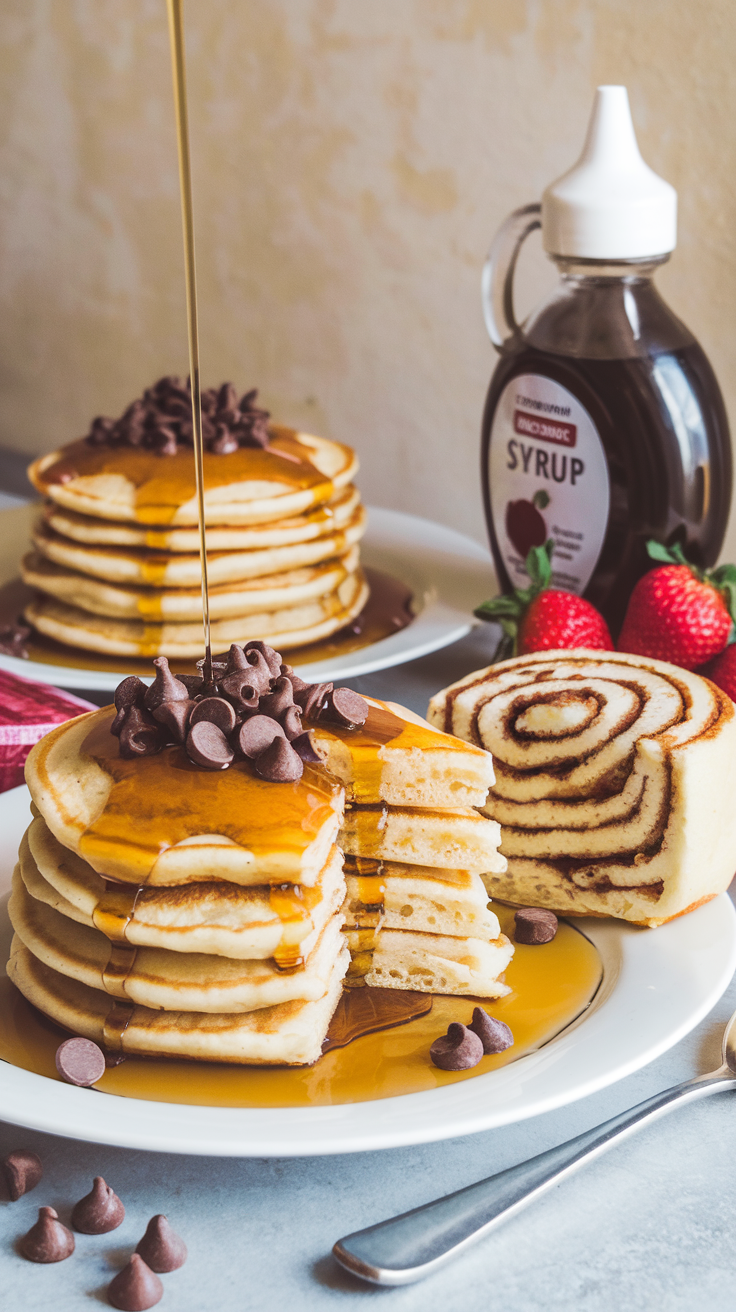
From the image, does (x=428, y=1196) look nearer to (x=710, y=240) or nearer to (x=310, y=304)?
(x=710, y=240)

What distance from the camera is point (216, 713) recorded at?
52.2 inches

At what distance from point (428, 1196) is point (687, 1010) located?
31cm

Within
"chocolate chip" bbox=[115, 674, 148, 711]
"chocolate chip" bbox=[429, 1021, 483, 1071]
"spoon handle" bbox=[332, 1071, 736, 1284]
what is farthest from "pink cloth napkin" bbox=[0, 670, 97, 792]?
"spoon handle" bbox=[332, 1071, 736, 1284]

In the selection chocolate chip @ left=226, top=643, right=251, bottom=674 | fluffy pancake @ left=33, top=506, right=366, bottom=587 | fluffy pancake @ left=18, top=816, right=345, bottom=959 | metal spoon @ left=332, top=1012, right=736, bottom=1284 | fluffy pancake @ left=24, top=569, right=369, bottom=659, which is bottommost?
fluffy pancake @ left=24, top=569, right=369, bottom=659

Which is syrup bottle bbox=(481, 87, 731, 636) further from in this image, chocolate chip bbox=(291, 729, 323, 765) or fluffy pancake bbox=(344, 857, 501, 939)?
chocolate chip bbox=(291, 729, 323, 765)

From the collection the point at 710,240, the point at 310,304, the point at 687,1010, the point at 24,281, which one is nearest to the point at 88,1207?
the point at 687,1010

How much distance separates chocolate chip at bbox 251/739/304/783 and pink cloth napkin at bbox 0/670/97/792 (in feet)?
2.09

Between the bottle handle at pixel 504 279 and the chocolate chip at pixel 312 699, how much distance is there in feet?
3.51

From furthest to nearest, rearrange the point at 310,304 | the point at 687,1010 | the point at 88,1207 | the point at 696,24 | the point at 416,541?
1. the point at 310,304
2. the point at 416,541
3. the point at 696,24
4. the point at 687,1010
5. the point at 88,1207

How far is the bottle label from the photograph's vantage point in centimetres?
212

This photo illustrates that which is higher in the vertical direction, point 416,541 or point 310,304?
point 310,304

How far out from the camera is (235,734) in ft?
4.31

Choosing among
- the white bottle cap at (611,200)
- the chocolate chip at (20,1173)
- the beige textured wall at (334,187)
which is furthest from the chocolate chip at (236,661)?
the beige textured wall at (334,187)

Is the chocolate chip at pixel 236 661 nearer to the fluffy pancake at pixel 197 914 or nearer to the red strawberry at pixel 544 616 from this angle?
the fluffy pancake at pixel 197 914
